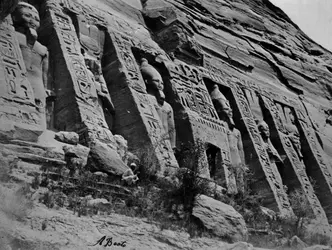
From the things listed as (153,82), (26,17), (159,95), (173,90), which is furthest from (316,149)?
(26,17)

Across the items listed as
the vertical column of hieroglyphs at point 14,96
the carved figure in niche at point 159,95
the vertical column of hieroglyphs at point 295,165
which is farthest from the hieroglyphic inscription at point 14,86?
the vertical column of hieroglyphs at point 295,165

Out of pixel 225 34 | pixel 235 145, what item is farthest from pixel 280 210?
pixel 225 34

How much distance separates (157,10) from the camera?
15789mm

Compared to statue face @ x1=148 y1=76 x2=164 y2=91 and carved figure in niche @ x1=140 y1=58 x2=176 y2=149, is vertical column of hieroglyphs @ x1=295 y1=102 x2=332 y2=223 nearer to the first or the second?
carved figure in niche @ x1=140 y1=58 x2=176 y2=149

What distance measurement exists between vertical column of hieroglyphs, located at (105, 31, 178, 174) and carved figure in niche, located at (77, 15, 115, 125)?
0.29 metres

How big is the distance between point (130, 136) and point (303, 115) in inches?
322

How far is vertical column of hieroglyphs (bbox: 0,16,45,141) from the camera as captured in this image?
8.64m

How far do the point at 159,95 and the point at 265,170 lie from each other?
350 centimetres

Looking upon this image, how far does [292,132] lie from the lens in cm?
1703

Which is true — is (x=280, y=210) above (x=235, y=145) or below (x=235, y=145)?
below

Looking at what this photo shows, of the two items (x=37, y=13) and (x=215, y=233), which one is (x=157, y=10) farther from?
(x=215, y=233)

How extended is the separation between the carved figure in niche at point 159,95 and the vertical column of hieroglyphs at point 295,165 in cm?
434
